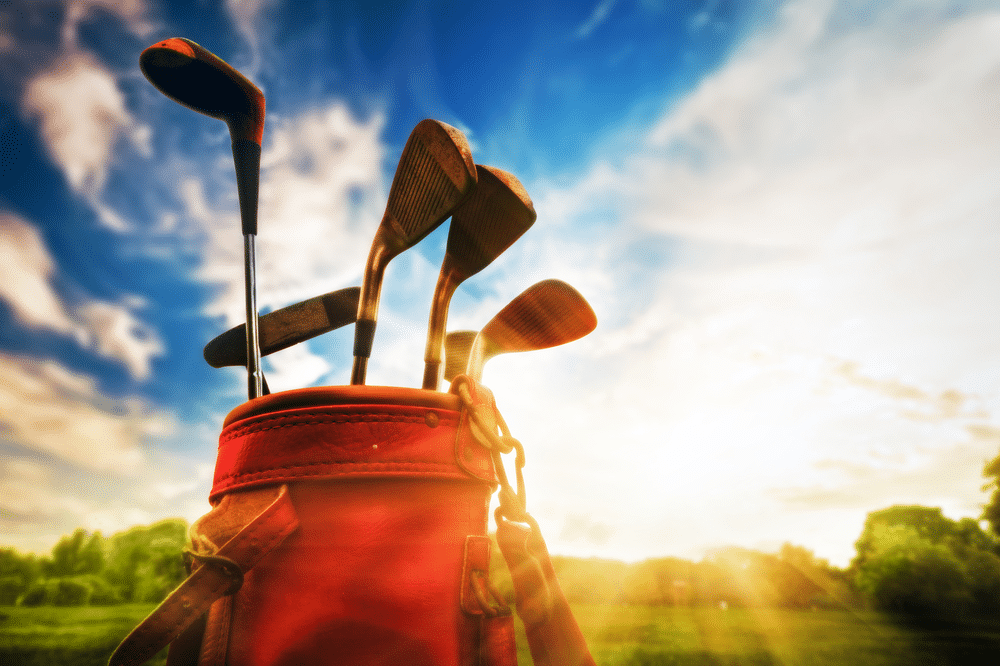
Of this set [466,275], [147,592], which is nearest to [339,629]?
[466,275]

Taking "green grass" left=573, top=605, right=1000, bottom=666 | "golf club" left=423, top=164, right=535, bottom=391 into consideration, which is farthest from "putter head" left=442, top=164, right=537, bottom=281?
"green grass" left=573, top=605, right=1000, bottom=666

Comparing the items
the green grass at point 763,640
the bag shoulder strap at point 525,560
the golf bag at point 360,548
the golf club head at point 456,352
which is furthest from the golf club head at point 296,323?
the green grass at point 763,640

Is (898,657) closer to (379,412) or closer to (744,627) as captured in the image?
(744,627)

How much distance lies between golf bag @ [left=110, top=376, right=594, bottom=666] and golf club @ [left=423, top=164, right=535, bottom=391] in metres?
0.29

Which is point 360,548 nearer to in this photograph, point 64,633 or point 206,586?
point 206,586

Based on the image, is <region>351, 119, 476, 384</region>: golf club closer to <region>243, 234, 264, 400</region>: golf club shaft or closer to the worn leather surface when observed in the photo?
<region>243, 234, 264, 400</region>: golf club shaft

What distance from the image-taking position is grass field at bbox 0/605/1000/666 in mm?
2971

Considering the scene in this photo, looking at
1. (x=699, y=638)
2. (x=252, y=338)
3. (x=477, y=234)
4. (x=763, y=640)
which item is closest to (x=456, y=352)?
(x=477, y=234)

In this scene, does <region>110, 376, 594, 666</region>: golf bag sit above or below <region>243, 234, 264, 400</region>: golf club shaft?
below

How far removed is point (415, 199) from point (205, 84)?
21.5 inches

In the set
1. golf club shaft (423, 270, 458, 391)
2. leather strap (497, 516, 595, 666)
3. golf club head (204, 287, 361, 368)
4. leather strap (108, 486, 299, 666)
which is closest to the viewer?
leather strap (108, 486, 299, 666)

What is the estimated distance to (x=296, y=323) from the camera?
1288 mm

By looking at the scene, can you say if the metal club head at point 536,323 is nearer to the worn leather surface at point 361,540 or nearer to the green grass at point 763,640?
the worn leather surface at point 361,540

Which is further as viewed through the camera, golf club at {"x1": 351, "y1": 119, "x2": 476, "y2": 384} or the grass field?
the grass field
